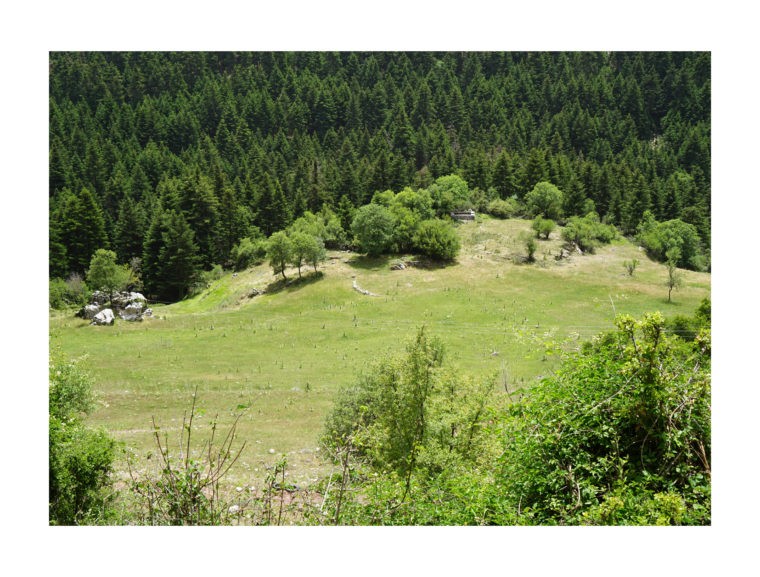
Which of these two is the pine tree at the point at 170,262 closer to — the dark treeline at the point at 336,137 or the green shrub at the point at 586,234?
the dark treeline at the point at 336,137

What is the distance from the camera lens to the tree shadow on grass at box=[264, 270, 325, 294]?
54.4 m

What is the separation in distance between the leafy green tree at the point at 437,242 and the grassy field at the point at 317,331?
1904 mm

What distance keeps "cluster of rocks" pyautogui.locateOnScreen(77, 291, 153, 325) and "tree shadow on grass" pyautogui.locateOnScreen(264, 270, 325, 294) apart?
39.3 feet

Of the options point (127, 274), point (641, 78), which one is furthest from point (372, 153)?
point (641, 78)

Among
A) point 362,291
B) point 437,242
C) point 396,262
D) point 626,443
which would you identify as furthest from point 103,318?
point 626,443

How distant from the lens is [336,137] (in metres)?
121

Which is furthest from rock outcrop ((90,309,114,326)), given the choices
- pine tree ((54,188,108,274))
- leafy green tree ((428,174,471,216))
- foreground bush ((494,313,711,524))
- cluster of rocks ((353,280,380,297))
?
foreground bush ((494,313,711,524))

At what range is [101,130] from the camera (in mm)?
110062

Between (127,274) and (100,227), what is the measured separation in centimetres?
1389

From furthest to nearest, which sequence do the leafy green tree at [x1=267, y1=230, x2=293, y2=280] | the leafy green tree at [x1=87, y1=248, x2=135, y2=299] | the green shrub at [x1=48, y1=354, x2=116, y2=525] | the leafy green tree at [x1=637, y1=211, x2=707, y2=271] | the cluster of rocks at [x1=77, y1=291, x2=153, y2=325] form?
the leafy green tree at [x1=637, y1=211, x2=707, y2=271], the leafy green tree at [x1=267, y1=230, x2=293, y2=280], the leafy green tree at [x1=87, y1=248, x2=135, y2=299], the cluster of rocks at [x1=77, y1=291, x2=153, y2=325], the green shrub at [x1=48, y1=354, x2=116, y2=525]

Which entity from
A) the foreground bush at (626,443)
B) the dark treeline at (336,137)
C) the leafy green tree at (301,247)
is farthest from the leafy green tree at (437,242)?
the foreground bush at (626,443)

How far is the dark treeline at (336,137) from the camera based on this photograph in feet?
245

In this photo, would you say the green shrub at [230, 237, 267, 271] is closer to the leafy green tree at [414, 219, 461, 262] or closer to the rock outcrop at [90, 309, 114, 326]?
the leafy green tree at [414, 219, 461, 262]
